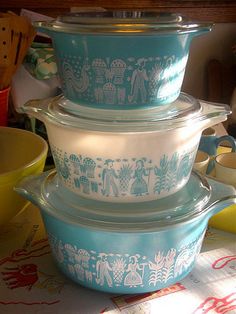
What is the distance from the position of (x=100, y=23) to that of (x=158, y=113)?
129 millimetres

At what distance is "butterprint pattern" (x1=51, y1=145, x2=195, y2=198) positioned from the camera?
522 millimetres

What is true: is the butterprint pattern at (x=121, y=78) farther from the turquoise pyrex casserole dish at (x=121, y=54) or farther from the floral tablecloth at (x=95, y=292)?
the floral tablecloth at (x=95, y=292)

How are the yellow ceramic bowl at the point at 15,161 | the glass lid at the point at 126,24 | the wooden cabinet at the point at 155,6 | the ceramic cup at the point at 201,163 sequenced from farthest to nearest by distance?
1. the wooden cabinet at the point at 155,6
2. the ceramic cup at the point at 201,163
3. the yellow ceramic bowl at the point at 15,161
4. the glass lid at the point at 126,24

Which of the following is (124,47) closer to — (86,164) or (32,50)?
(86,164)

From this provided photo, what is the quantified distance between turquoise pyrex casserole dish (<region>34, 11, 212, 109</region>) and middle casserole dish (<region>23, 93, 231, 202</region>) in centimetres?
2

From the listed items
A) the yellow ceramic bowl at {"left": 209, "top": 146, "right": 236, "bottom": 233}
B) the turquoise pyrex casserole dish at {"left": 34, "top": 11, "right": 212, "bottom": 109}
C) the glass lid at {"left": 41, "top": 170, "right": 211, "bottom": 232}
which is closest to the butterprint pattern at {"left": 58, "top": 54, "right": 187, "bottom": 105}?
the turquoise pyrex casserole dish at {"left": 34, "top": 11, "right": 212, "bottom": 109}

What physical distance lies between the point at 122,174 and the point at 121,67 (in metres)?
0.12

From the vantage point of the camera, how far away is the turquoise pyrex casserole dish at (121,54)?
479mm

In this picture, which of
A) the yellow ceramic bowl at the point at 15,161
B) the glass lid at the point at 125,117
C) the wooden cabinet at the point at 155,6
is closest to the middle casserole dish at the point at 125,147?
the glass lid at the point at 125,117

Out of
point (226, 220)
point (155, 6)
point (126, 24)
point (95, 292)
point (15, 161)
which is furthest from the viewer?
point (155, 6)

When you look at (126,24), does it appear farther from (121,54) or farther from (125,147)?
(125,147)

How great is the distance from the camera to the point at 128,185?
0.53 m

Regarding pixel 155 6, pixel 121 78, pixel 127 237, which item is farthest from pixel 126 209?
pixel 155 6

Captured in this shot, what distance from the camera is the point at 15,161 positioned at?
808mm
